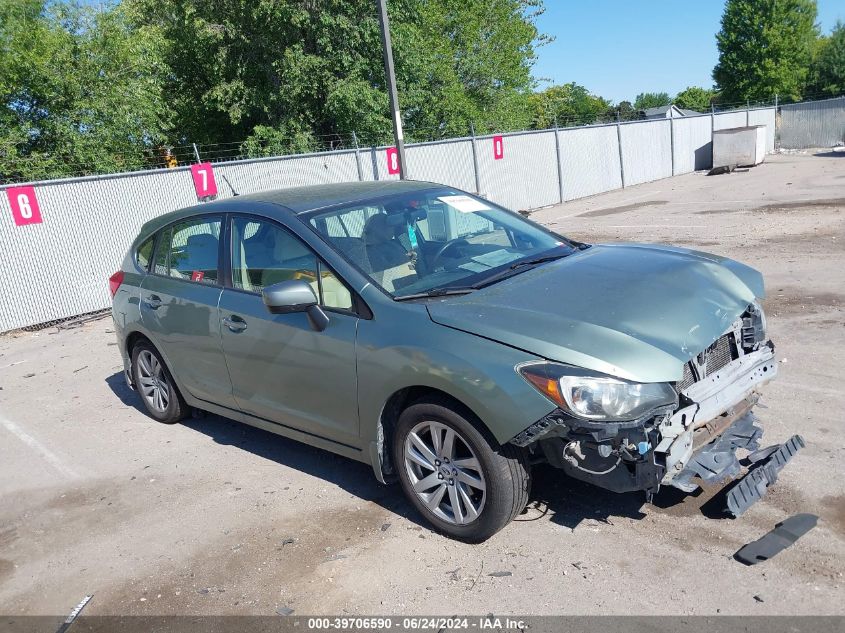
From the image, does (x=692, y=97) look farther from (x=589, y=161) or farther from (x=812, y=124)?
(x=589, y=161)

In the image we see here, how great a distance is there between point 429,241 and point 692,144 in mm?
29550

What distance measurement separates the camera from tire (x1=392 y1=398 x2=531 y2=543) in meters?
3.39

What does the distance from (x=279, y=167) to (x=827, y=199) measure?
1182 centimetres

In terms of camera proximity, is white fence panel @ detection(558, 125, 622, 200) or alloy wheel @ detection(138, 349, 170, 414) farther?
white fence panel @ detection(558, 125, 622, 200)

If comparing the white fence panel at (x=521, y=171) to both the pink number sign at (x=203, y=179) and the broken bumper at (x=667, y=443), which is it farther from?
the broken bumper at (x=667, y=443)

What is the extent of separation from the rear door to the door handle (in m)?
0.12

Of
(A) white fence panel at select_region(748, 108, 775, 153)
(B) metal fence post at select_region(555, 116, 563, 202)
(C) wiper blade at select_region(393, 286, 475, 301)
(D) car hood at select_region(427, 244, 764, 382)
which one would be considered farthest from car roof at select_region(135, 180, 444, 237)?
(A) white fence panel at select_region(748, 108, 775, 153)

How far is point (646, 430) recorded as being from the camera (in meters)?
3.10

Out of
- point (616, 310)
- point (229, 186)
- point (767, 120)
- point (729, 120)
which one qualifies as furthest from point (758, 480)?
point (767, 120)

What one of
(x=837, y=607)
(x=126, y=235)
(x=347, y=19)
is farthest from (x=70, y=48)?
(x=837, y=607)

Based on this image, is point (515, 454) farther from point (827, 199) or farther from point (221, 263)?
point (827, 199)

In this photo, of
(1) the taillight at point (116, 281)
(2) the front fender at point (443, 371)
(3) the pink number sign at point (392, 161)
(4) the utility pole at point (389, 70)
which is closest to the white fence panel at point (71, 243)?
(4) the utility pole at point (389, 70)

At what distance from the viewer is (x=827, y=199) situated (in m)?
15.8

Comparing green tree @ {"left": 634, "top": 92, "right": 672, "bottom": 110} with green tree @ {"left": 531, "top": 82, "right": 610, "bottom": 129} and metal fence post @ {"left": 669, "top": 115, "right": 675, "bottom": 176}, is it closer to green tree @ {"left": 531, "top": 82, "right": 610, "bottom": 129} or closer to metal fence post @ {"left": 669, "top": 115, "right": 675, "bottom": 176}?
green tree @ {"left": 531, "top": 82, "right": 610, "bottom": 129}
